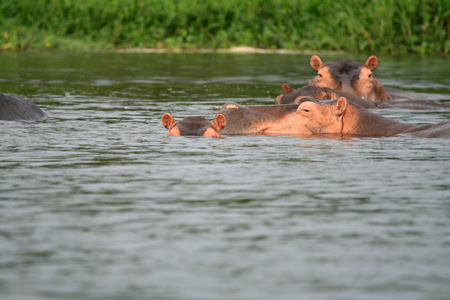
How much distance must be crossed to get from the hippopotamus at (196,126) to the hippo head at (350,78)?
3187mm

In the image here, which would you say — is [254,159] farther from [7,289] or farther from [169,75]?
[169,75]

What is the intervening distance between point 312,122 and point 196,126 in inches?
44.0

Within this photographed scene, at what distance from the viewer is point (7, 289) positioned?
373 centimetres

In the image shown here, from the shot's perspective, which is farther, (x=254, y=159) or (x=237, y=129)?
(x=237, y=129)

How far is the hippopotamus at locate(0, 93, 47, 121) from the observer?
9703 millimetres

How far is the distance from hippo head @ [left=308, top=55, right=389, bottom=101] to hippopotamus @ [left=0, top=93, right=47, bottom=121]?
3.57m

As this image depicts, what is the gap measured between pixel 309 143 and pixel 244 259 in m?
4.03

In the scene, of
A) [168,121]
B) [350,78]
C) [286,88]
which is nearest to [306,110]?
[168,121]

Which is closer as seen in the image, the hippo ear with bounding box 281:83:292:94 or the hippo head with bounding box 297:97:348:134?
the hippo head with bounding box 297:97:348:134

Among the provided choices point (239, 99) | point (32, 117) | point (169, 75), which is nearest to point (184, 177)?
point (32, 117)

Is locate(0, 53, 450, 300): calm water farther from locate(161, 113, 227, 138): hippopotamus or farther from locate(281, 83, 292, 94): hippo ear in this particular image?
locate(281, 83, 292, 94): hippo ear

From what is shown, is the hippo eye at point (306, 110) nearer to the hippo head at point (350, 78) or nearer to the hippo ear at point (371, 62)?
the hippo head at point (350, 78)

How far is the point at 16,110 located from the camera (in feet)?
32.2

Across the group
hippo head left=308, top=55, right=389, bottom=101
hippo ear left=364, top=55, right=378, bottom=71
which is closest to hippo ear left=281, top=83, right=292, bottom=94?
hippo head left=308, top=55, right=389, bottom=101
